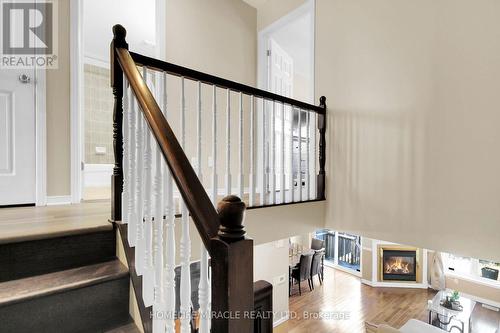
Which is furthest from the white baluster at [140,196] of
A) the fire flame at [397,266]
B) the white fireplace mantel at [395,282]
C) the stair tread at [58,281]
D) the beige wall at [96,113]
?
the fire flame at [397,266]

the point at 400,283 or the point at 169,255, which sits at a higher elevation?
the point at 169,255

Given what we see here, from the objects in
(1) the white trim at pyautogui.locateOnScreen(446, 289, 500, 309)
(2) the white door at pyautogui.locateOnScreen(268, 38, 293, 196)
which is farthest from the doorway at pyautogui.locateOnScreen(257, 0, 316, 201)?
(1) the white trim at pyautogui.locateOnScreen(446, 289, 500, 309)

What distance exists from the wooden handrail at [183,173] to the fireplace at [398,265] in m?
8.47

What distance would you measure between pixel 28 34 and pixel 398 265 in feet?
30.2

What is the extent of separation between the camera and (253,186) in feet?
6.84

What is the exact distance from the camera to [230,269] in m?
0.70

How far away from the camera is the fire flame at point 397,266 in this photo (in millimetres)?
7726

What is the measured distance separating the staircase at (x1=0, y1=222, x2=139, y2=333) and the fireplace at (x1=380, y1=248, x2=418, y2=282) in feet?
26.9

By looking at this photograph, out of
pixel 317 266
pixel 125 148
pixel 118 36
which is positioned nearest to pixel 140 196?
pixel 125 148

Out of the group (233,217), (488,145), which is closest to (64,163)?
(233,217)

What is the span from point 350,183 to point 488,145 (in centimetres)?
105

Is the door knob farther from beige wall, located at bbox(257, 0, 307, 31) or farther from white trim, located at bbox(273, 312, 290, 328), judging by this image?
white trim, located at bbox(273, 312, 290, 328)

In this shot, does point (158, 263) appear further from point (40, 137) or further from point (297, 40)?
point (297, 40)

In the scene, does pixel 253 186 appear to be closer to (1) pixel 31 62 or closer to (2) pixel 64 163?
(2) pixel 64 163
